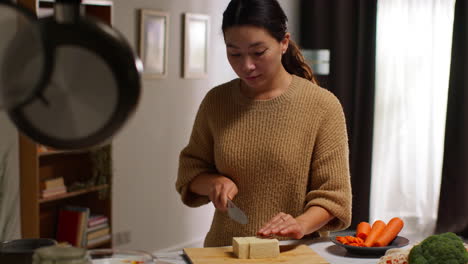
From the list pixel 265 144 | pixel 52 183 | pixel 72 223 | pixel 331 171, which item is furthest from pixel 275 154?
pixel 72 223

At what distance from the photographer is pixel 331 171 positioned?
1875mm

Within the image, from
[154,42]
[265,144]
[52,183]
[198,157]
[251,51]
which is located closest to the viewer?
[251,51]

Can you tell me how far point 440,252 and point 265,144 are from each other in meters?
0.69

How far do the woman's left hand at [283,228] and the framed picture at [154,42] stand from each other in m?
3.03

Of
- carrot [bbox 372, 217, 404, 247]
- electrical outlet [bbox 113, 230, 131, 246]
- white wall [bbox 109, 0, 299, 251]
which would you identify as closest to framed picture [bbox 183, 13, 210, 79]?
white wall [bbox 109, 0, 299, 251]

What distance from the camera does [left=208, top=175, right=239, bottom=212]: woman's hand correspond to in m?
1.87

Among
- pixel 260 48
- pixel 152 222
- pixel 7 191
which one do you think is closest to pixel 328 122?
pixel 260 48

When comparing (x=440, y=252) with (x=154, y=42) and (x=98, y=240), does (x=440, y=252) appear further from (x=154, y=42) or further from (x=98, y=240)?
(x=154, y=42)

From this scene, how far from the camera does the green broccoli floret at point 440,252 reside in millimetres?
1436

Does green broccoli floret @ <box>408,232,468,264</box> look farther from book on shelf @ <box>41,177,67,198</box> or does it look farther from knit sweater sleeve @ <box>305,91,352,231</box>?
book on shelf @ <box>41,177,67,198</box>

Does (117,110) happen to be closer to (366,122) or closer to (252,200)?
(252,200)

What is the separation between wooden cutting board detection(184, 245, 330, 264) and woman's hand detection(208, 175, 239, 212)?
0.53ft

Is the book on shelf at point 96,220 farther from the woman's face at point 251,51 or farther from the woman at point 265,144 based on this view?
the woman's face at point 251,51

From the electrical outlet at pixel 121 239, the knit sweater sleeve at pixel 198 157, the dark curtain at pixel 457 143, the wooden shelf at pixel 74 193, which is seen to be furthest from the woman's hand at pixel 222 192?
the dark curtain at pixel 457 143
